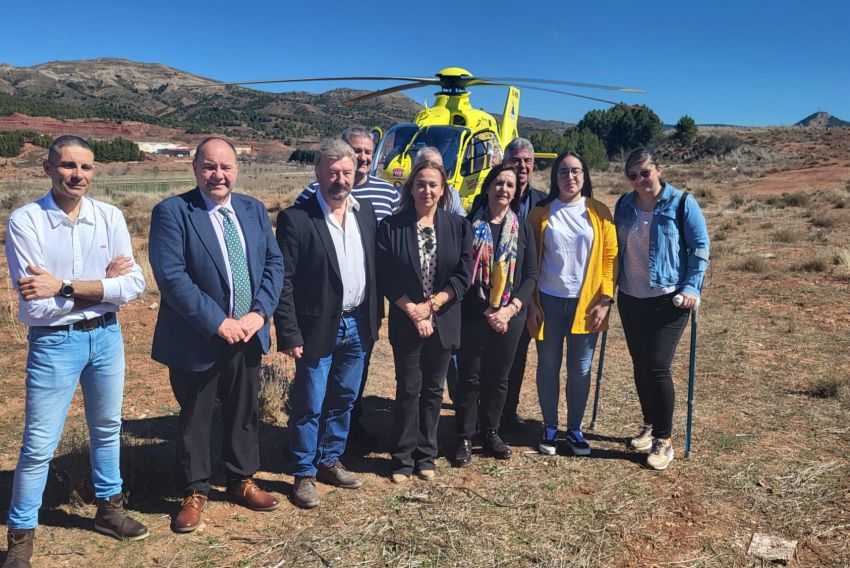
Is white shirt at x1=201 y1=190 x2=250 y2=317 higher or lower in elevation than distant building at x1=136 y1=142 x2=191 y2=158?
lower

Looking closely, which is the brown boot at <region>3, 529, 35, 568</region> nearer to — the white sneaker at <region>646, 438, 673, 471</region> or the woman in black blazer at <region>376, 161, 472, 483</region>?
the woman in black blazer at <region>376, 161, 472, 483</region>

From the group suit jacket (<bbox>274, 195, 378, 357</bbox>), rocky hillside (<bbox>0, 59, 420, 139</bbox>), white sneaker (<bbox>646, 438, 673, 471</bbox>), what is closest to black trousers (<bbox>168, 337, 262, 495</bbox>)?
suit jacket (<bbox>274, 195, 378, 357</bbox>)

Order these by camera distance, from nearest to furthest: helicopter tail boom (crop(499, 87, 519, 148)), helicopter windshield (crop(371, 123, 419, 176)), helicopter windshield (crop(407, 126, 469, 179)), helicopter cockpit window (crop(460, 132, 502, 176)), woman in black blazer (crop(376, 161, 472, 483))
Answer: woman in black blazer (crop(376, 161, 472, 483)) → helicopter windshield (crop(407, 126, 469, 179)) → helicopter cockpit window (crop(460, 132, 502, 176)) → helicopter windshield (crop(371, 123, 419, 176)) → helicopter tail boom (crop(499, 87, 519, 148))

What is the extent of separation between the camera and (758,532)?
326 cm

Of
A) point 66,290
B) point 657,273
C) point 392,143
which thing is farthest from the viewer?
point 392,143

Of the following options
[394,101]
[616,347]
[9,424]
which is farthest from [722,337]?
[394,101]

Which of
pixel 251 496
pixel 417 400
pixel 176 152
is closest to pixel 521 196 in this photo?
pixel 417 400

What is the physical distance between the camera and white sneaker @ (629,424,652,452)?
432 centimetres

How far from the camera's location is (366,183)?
4.13 m

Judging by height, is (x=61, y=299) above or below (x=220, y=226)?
below

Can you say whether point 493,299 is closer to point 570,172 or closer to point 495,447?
point 570,172

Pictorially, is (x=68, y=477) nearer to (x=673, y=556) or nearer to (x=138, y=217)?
(x=673, y=556)

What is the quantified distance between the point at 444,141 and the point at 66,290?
9068 millimetres

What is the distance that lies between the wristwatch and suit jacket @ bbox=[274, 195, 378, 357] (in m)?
0.99
